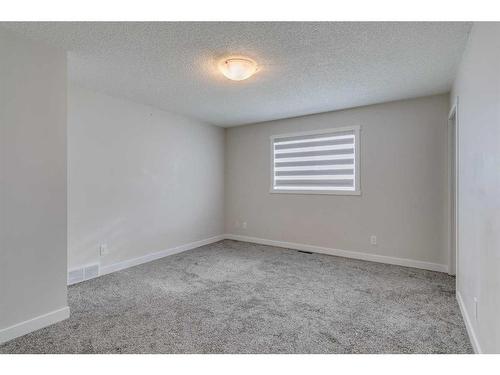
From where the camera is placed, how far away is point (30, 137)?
7.01ft

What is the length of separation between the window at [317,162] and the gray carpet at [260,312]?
4.29ft

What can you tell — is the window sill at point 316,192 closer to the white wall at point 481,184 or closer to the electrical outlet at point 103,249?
the white wall at point 481,184

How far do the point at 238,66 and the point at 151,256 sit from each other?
3.04 metres

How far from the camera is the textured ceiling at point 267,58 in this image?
2066 millimetres

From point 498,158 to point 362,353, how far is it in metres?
1.45

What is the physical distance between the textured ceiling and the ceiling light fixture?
0.21 ft

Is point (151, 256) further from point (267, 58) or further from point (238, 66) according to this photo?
point (267, 58)

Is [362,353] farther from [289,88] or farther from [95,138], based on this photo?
[95,138]

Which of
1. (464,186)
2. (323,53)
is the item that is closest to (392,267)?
(464,186)

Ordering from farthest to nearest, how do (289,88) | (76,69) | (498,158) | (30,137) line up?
(289,88) < (76,69) < (30,137) < (498,158)

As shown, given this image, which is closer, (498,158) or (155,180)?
(498,158)

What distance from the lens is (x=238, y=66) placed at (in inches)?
98.1

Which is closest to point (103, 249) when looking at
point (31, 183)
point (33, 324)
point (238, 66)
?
point (33, 324)

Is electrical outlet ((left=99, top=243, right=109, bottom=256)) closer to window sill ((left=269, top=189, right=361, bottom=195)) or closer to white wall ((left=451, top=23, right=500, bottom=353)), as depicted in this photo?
window sill ((left=269, top=189, right=361, bottom=195))
